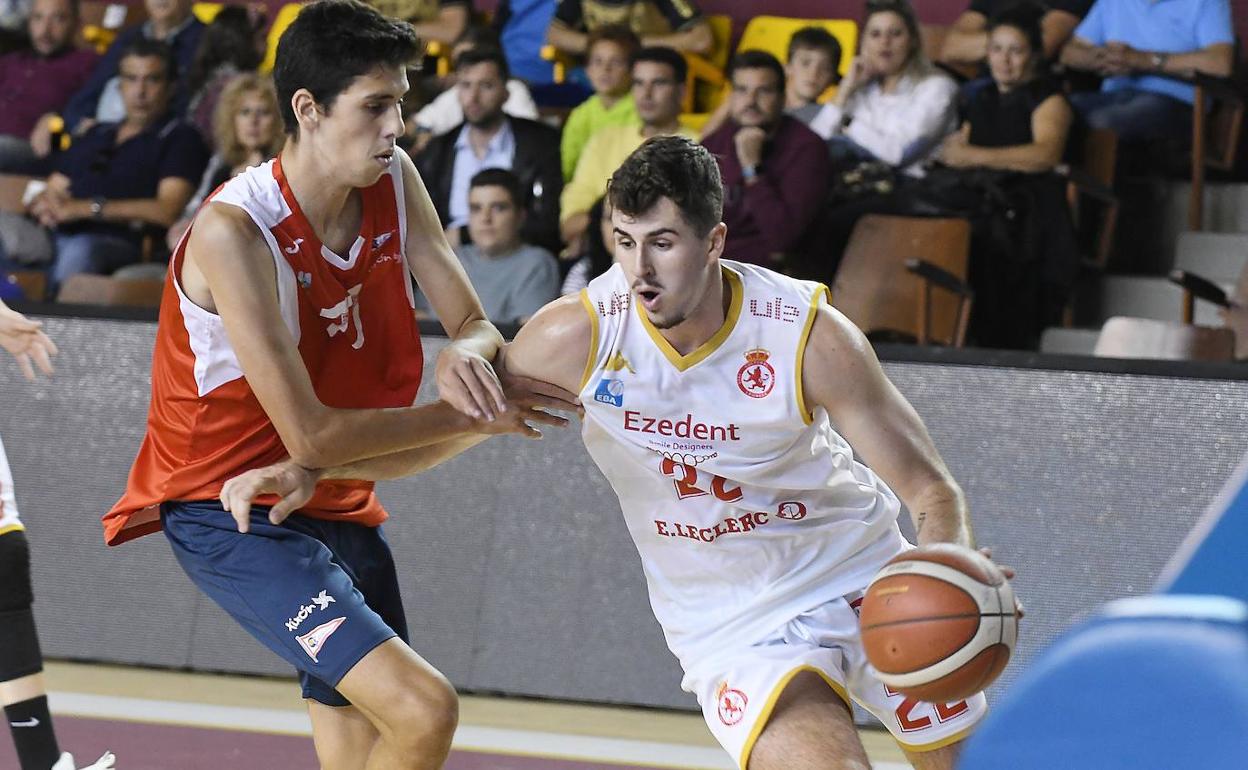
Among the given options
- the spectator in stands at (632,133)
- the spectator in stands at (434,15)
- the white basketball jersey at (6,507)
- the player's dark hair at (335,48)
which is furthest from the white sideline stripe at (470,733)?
the spectator in stands at (434,15)

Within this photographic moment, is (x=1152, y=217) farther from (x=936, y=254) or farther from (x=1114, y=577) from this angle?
(x=1114, y=577)

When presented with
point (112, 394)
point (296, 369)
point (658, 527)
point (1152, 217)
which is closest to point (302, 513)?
point (296, 369)

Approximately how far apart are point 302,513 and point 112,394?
8.79 feet

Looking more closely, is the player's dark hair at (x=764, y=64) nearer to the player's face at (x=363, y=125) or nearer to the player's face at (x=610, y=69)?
the player's face at (x=610, y=69)

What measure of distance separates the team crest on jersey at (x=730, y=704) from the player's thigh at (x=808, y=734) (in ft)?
0.22

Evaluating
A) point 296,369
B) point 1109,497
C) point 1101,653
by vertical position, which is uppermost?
point 1101,653

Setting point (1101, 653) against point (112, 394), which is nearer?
point (1101, 653)

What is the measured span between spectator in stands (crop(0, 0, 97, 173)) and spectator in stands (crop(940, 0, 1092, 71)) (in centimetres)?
463

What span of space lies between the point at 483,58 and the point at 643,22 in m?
1.09

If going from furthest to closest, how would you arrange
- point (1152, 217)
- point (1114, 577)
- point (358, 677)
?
point (1152, 217) < point (1114, 577) < point (358, 677)

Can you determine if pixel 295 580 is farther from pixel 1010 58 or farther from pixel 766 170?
pixel 1010 58

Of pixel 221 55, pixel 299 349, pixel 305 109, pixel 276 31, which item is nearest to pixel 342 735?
pixel 299 349

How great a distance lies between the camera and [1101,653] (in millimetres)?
1278

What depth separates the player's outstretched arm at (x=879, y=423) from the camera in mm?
2910
